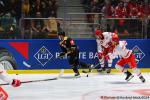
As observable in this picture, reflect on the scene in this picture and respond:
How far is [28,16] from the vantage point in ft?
56.4

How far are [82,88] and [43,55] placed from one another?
13.6 ft

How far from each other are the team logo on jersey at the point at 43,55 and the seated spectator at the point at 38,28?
0.39 metres

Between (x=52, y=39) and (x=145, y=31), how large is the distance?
2.81 metres

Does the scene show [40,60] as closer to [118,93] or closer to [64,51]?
[64,51]

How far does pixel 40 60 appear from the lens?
16.8 metres

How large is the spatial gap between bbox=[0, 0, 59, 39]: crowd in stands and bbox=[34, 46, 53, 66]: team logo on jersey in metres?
0.43

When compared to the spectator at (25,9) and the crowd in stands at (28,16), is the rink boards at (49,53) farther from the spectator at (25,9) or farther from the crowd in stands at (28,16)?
the spectator at (25,9)

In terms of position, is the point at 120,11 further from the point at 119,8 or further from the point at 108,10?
the point at 108,10

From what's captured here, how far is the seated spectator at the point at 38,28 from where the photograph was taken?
16875mm

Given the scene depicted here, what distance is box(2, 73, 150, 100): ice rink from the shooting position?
1139 centimetres

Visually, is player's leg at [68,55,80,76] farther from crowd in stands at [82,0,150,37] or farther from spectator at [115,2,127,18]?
spectator at [115,2,127,18]

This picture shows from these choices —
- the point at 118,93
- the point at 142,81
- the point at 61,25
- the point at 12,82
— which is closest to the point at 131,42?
the point at 61,25

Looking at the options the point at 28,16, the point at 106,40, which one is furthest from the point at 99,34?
the point at 28,16

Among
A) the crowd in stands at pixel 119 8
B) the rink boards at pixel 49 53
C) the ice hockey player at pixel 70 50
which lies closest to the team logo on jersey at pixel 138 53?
the rink boards at pixel 49 53
